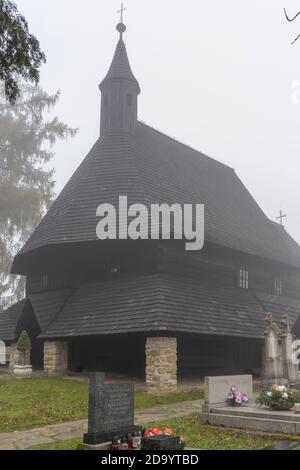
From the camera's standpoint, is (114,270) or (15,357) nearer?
(114,270)

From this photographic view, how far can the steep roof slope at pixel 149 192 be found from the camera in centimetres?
2153

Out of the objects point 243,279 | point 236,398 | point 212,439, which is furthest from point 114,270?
point 212,439

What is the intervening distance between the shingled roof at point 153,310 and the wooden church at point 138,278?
5 centimetres

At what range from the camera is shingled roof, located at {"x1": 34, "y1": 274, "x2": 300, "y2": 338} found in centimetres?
1755

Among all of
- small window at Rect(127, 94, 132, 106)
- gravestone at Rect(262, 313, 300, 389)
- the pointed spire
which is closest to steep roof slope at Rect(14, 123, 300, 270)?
small window at Rect(127, 94, 132, 106)

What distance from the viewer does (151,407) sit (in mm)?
14289

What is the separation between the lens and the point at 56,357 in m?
20.0

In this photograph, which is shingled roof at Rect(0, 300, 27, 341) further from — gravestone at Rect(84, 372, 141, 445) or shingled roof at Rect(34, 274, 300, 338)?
gravestone at Rect(84, 372, 141, 445)

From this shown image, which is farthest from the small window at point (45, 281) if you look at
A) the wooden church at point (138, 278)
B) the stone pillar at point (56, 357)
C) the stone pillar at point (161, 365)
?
the stone pillar at point (161, 365)

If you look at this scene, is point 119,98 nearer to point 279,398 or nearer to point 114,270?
point 114,270

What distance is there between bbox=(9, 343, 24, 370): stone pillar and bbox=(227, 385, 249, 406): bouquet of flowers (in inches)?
457

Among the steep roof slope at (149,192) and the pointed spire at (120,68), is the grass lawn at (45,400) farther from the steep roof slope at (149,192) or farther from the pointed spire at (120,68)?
the pointed spire at (120,68)

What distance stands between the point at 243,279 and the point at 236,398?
13030mm

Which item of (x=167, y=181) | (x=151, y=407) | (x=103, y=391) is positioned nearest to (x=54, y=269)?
(x=167, y=181)
